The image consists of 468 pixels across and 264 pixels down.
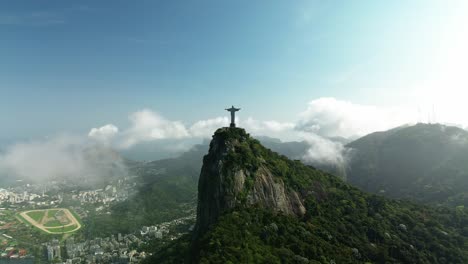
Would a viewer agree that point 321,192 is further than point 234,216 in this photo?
Yes

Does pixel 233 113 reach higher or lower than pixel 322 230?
higher

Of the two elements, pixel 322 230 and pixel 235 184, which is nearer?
pixel 235 184

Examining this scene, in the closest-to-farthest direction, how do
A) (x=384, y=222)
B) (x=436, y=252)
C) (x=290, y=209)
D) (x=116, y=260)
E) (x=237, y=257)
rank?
(x=237, y=257)
(x=290, y=209)
(x=436, y=252)
(x=384, y=222)
(x=116, y=260)

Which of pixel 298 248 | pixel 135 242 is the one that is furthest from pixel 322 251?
pixel 135 242

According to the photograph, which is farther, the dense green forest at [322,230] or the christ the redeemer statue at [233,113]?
the christ the redeemer statue at [233,113]

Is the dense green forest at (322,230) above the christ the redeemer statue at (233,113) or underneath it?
underneath

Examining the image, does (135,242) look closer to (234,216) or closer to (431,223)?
(234,216)

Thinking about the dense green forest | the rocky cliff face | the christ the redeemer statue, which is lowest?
the dense green forest

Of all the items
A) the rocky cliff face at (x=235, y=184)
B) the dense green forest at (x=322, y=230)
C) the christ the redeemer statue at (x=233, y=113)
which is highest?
the christ the redeemer statue at (x=233, y=113)
